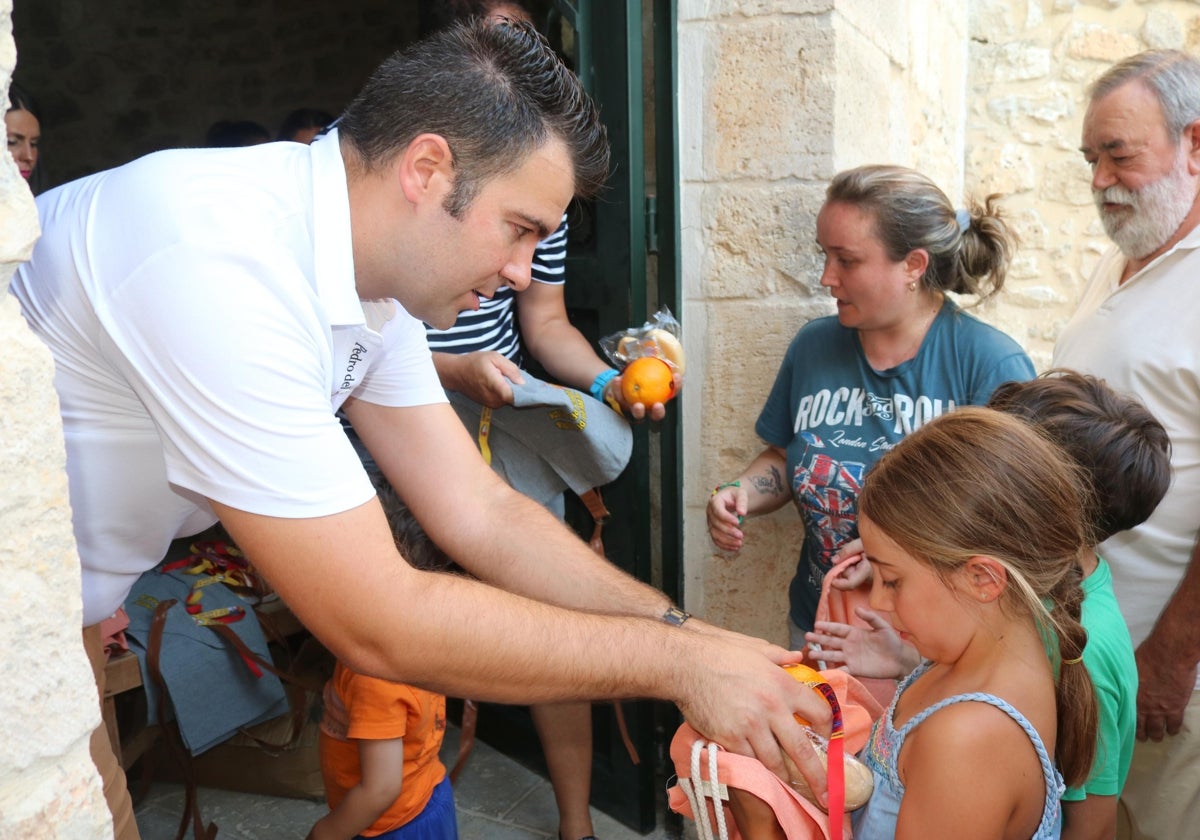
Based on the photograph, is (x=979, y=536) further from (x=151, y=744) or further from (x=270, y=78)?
(x=270, y=78)

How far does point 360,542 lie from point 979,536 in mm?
851

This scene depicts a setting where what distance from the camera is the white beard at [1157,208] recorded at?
2.33 meters

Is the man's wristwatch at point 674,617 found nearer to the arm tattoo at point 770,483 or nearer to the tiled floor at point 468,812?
the arm tattoo at point 770,483

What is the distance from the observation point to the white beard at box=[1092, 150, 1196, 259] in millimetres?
2328

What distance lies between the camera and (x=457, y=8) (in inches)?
103

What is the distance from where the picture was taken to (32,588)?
939 millimetres

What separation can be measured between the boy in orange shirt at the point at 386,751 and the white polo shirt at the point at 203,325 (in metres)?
0.89

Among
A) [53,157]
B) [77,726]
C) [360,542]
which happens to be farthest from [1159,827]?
→ [53,157]

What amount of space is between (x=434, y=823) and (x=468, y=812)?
75 centimetres

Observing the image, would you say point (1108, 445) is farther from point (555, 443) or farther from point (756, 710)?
point (555, 443)

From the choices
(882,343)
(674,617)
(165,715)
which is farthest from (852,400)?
(165,715)

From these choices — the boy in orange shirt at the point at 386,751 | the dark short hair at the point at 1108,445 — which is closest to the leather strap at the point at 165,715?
the boy in orange shirt at the point at 386,751

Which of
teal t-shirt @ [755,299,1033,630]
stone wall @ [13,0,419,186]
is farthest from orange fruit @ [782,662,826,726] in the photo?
stone wall @ [13,0,419,186]

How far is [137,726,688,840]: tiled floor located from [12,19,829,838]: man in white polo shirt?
1556 millimetres
